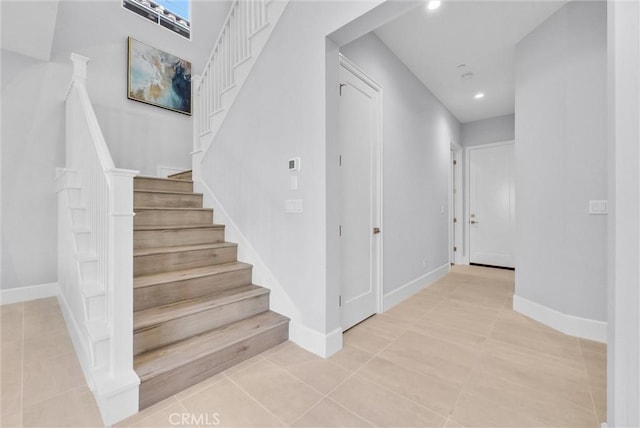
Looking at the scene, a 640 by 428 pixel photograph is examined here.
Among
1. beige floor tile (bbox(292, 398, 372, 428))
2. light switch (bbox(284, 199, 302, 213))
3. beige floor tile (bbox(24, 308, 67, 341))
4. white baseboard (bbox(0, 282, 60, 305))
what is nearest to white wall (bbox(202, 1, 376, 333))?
light switch (bbox(284, 199, 302, 213))

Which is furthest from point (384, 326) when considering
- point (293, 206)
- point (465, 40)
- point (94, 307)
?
point (465, 40)

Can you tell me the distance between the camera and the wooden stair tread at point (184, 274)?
1.98 metres

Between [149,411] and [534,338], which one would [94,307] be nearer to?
[149,411]

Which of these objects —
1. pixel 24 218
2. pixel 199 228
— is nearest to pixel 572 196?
pixel 199 228

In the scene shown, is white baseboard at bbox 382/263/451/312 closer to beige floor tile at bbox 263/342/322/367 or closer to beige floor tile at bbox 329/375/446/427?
beige floor tile at bbox 263/342/322/367

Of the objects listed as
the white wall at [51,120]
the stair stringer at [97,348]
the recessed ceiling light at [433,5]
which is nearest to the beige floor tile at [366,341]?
the stair stringer at [97,348]

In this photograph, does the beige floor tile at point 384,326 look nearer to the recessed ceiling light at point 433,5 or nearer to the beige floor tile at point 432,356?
the beige floor tile at point 432,356

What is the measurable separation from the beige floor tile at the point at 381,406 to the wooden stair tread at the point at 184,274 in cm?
135

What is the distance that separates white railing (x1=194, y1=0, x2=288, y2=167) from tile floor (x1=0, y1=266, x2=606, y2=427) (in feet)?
7.85

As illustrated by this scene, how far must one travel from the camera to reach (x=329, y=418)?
4.71 ft

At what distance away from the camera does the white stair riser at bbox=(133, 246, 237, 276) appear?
6.98ft

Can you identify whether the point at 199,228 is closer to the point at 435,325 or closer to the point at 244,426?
the point at 244,426

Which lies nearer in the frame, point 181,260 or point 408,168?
point 181,260

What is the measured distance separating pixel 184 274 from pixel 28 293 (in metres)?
2.34
